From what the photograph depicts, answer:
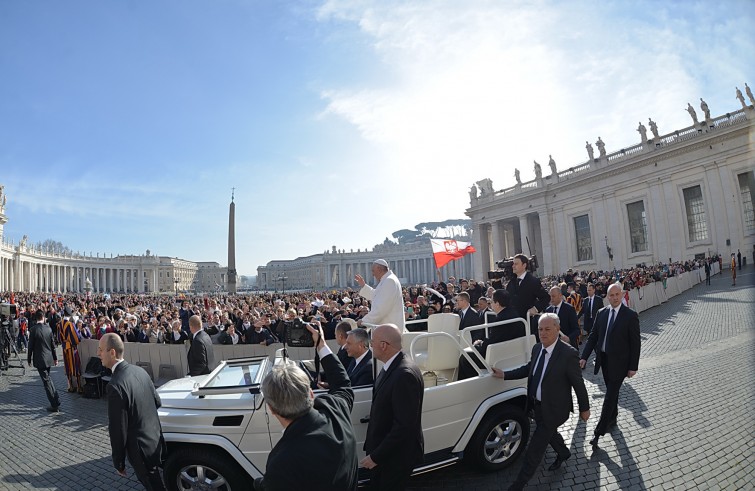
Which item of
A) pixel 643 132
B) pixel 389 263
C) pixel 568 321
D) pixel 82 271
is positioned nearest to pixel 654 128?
pixel 643 132

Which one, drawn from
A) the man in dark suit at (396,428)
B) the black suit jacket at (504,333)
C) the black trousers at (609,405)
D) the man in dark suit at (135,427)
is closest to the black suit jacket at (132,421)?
the man in dark suit at (135,427)

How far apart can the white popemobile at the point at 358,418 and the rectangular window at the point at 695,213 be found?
110 feet

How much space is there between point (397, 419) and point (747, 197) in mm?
35671

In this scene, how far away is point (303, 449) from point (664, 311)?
18422mm

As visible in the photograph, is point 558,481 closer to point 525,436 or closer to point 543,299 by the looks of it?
point 525,436

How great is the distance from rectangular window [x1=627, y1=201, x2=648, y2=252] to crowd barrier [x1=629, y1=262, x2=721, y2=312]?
470 inches

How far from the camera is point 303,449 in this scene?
2.14m

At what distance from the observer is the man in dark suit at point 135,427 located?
380cm

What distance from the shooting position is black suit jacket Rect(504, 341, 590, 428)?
429cm

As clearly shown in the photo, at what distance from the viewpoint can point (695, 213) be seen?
101ft

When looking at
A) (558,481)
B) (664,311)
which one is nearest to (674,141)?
(664,311)

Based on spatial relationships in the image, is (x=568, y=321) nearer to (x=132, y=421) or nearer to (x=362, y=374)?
(x=362, y=374)

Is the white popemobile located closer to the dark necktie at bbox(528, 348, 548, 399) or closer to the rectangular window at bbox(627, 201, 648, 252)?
the dark necktie at bbox(528, 348, 548, 399)

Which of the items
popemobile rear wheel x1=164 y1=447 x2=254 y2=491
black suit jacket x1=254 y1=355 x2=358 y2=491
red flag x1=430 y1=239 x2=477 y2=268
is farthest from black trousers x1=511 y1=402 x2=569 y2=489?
red flag x1=430 y1=239 x2=477 y2=268
